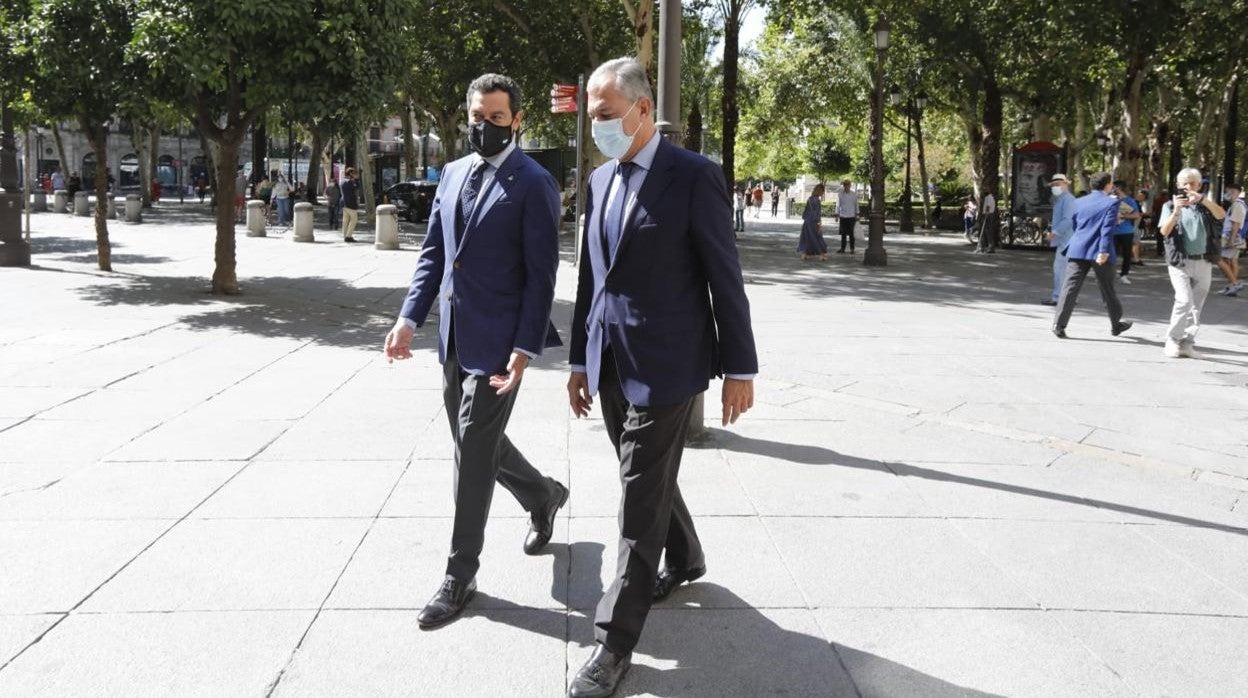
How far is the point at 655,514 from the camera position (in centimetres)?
323

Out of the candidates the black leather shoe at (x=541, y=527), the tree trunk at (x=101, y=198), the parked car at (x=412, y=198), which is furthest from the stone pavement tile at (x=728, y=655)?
the parked car at (x=412, y=198)

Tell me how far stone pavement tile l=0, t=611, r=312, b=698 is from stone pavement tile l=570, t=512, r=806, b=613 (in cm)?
108

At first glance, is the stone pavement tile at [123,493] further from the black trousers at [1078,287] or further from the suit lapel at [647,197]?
the black trousers at [1078,287]

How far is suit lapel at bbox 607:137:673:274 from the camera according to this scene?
320 centimetres

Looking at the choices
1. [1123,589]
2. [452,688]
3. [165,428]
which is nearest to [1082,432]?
[1123,589]

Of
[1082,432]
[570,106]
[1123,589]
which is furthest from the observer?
[570,106]

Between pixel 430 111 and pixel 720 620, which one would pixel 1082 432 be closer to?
pixel 720 620

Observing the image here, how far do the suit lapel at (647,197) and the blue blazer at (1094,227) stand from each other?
27.7ft

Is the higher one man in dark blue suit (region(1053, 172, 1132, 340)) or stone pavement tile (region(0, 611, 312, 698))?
man in dark blue suit (region(1053, 172, 1132, 340))

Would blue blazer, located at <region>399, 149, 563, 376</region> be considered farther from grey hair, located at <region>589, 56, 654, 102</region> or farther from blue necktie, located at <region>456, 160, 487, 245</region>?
grey hair, located at <region>589, 56, 654, 102</region>

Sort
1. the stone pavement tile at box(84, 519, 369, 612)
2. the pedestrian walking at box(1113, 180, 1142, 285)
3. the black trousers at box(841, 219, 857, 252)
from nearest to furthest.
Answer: the stone pavement tile at box(84, 519, 369, 612)
the pedestrian walking at box(1113, 180, 1142, 285)
the black trousers at box(841, 219, 857, 252)

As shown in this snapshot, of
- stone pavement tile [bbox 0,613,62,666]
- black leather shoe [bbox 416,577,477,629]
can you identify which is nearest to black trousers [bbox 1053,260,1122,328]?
black leather shoe [bbox 416,577,477,629]

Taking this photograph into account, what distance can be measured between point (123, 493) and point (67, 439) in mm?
1359

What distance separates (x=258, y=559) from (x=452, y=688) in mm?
1434
